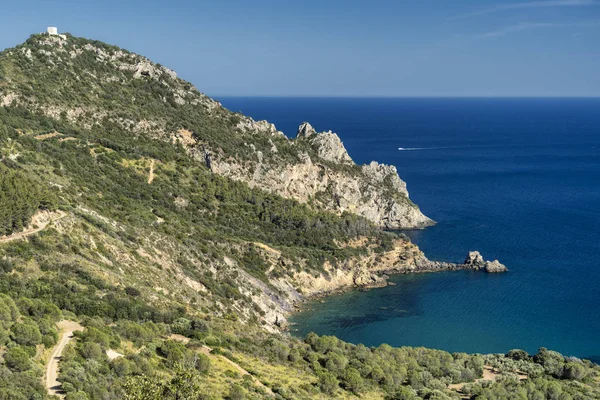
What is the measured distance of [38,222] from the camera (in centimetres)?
4703

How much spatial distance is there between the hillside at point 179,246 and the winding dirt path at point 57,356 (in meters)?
0.47

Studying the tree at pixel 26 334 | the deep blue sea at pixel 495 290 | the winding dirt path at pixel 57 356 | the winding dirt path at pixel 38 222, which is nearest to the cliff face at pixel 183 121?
the deep blue sea at pixel 495 290

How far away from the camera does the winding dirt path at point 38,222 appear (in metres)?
43.0

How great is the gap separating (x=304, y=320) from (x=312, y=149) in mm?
51828

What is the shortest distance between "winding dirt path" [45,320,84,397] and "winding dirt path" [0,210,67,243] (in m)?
12.9

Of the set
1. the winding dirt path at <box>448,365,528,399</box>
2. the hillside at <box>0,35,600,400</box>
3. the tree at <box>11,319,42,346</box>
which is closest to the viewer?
the tree at <box>11,319,42,346</box>

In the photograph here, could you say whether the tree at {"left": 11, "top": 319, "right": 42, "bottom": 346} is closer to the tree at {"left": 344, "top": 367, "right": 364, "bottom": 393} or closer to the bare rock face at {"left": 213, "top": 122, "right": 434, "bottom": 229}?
the tree at {"left": 344, "top": 367, "right": 364, "bottom": 393}

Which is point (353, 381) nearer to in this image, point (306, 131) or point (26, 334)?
point (26, 334)

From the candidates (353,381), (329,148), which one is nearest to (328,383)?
(353,381)

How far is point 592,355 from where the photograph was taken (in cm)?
6206

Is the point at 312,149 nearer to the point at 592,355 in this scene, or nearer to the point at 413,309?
the point at 413,309

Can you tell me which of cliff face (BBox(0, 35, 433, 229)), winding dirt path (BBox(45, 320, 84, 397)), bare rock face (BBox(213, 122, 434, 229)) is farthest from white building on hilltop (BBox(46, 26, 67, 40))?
winding dirt path (BBox(45, 320, 84, 397))

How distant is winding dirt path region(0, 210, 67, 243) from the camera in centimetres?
4298

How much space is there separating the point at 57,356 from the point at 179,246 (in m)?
35.9
